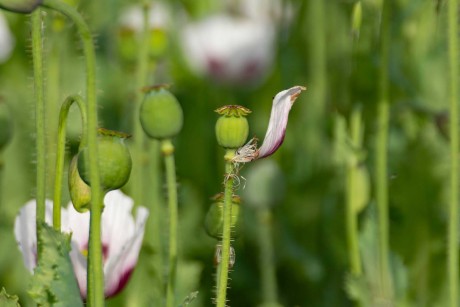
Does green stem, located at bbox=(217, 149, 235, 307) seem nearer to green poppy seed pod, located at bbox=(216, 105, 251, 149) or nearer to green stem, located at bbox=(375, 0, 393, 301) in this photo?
green poppy seed pod, located at bbox=(216, 105, 251, 149)

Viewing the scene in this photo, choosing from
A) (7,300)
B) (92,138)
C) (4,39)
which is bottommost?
(7,300)

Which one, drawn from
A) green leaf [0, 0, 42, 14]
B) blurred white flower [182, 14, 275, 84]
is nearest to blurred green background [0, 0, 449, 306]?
blurred white flower [182, 14, 275, 84]

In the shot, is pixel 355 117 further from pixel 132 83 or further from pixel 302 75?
pixel 302 75

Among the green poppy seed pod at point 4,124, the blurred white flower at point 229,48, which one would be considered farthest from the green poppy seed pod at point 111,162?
the blurred white flower at point 229,48

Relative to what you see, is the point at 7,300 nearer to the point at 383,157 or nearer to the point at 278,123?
the point at 278,123

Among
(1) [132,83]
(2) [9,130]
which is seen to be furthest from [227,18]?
(2) [9,130]

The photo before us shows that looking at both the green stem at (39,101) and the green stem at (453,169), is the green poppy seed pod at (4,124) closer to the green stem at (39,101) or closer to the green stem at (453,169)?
the green stem at (39,101)

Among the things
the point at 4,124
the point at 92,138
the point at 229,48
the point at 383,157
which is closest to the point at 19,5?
the point at 92,138

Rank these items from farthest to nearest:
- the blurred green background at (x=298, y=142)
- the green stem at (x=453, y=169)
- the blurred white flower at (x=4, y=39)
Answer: the blurred white flower at (x=4, y=39)
the blurred green background at (x=298, y=142)
the green stem at (x=453, y=169)
